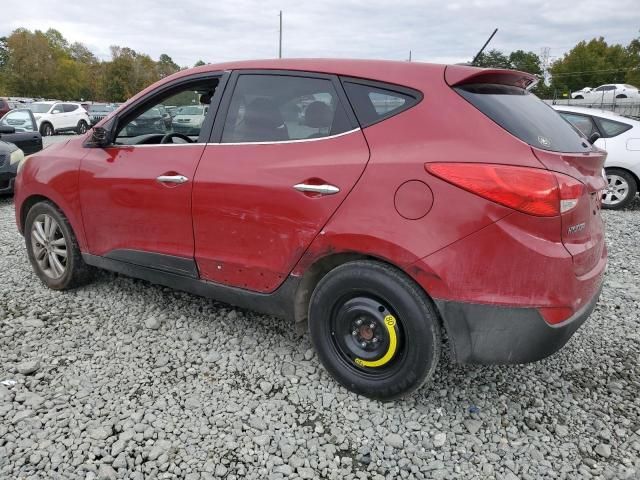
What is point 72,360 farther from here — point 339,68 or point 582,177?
point 582,177

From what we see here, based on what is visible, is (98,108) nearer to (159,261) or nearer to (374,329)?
(159,261)

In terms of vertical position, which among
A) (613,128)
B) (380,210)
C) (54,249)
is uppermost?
(380,210)

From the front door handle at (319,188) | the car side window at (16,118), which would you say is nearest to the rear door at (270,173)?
the front door handle at (319,188)

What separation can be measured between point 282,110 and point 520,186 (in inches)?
53.7

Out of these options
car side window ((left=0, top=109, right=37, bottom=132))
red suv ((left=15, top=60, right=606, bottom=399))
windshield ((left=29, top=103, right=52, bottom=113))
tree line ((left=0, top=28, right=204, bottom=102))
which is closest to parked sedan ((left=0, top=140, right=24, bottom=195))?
red suv ((left=15, top=60, right=606, bottom=399))

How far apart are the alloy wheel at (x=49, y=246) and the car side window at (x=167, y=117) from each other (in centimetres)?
97

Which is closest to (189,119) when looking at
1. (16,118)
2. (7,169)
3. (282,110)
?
(282,110)

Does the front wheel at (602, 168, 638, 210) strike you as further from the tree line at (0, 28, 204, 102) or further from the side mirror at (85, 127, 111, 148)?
the tree line at (0, 28, 204, 102)

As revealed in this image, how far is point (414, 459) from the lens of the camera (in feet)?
7.55

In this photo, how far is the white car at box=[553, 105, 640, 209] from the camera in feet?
25.3

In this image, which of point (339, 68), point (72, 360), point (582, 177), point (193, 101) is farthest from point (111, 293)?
point (582, 177)

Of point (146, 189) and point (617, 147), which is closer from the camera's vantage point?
point (146, 189)

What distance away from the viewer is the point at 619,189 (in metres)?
7.91

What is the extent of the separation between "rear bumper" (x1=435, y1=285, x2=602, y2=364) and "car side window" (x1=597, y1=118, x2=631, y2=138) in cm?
666
